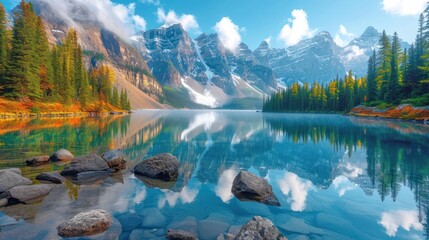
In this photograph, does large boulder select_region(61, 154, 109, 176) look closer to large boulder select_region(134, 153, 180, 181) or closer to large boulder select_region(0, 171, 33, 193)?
large boulder select_region(134, 153, 180, 181)

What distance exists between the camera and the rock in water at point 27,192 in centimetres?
1041

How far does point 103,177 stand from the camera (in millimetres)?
15000

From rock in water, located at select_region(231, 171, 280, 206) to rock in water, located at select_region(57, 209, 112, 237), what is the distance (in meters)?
6.40

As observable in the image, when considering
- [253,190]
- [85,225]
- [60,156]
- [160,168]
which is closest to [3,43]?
[60,156]

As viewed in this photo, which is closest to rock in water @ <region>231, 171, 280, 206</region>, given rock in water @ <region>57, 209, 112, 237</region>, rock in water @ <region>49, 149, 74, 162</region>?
rock in water @ <region>57, 209, 112, 237</region>

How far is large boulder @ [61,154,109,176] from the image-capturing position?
49.3 ft

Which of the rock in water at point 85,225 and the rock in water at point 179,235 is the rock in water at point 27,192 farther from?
the rock in water at point 179,235

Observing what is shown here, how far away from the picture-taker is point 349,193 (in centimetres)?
1329

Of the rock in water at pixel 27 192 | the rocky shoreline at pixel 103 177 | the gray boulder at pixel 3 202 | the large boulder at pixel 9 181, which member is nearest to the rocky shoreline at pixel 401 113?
the rocky shoreline at pixel 103 177

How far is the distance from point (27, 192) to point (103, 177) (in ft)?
14.6

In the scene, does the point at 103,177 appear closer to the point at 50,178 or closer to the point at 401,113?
the point at 50,178

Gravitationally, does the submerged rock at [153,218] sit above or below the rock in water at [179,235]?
below

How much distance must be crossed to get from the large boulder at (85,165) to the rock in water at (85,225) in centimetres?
764

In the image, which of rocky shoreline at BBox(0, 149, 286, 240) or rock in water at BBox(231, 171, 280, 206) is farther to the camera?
rock in water at BBox(231, 171, 280, 206)
